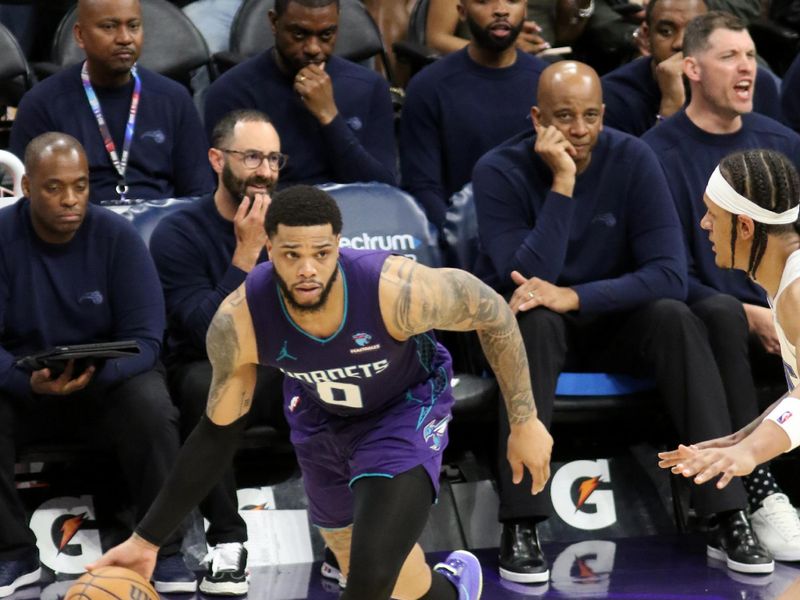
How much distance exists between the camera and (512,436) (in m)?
4.21

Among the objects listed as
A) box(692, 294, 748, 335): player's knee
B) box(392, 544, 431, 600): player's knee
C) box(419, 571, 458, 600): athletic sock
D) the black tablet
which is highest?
the black tablet

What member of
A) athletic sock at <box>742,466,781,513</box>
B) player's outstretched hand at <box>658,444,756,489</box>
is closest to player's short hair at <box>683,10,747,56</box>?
athletic sock at <box>742,466,781,513</box>

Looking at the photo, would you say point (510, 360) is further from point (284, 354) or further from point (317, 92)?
point (317, 92)

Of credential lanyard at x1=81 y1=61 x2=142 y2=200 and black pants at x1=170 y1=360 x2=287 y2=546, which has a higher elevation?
credential lanyard at x1=81 y1=61 x2=142 y2=200

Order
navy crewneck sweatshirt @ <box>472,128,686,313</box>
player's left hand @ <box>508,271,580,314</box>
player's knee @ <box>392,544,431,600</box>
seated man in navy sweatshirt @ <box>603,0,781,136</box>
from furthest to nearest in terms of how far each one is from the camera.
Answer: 1. seated man in navy sweatshirt @ <box>603,0,781,136</box>
2. navy crewneck sweatshirt @ <box>472,128,686,313</box>
3. player's left hand @ <box>508,271,580,314</box>
4. player's knee @ <box>392,544,431,600</box>

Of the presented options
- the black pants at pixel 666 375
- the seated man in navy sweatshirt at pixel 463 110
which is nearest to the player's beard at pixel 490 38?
the seated man in navy sweatshirt at pixel 463 110

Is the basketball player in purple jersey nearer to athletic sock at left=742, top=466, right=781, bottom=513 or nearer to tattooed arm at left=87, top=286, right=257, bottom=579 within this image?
tattooed arm at left=87, top=286, right=257, bottom=579

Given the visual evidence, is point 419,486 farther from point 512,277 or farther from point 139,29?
point 139,29

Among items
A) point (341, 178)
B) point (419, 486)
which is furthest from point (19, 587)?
point (341, 178)

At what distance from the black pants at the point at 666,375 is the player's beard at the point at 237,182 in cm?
114

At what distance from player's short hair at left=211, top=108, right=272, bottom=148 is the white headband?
228 cm

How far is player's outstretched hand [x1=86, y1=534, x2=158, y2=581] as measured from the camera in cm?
395

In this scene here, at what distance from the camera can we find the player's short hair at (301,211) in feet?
12.8

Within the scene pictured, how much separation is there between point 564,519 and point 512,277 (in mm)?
1036
